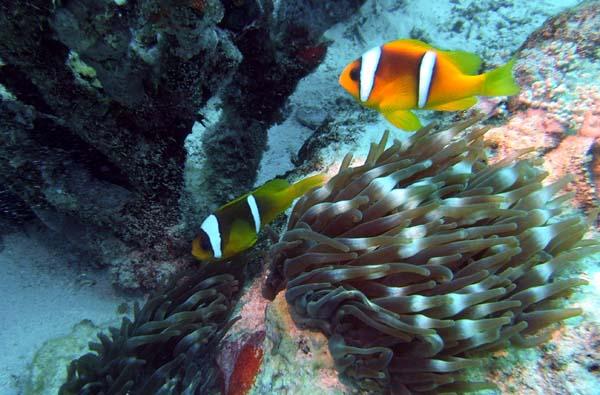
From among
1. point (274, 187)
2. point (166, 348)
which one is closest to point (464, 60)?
point (274, 187)

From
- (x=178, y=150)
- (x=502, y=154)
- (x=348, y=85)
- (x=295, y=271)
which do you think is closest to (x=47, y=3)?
(x=178, y=150)

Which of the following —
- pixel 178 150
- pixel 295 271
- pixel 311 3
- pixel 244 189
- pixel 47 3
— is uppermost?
pixel 47 3

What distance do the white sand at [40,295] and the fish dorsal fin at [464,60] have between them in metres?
2.98

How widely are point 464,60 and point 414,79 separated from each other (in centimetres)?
31

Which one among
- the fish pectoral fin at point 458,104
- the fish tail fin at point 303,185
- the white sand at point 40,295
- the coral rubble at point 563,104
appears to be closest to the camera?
the fish tail fin at point 303,185

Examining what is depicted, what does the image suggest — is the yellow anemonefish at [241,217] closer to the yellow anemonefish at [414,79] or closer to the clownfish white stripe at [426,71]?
the yellow anemonefish at [414,79]

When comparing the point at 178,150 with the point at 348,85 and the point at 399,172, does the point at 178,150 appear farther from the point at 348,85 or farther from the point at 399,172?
the point at 399,172

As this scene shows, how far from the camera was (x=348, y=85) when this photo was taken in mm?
2393

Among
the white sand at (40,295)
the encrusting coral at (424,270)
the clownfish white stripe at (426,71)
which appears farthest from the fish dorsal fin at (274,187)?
the white sand at (40,295)

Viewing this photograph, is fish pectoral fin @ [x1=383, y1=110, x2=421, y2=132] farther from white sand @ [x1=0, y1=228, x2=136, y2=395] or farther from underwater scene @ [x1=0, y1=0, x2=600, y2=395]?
white sand @ [x1=0, y1=228, x2=136, y2=395]

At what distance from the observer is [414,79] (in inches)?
91.1

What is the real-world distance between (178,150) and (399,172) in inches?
57.1

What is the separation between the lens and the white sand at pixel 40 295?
10.4 ft

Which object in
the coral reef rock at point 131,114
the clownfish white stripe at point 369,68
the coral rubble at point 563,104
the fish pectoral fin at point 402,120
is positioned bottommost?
the coral rubble at point 563,104
